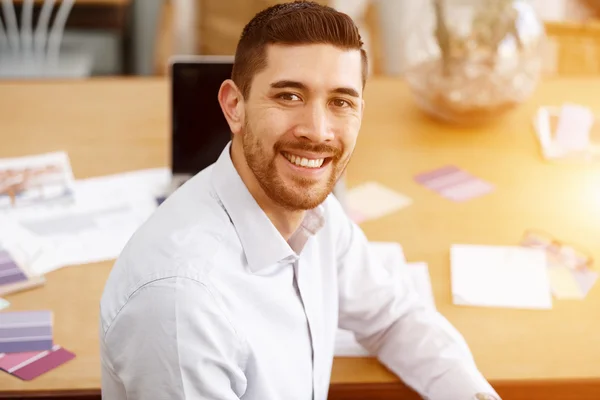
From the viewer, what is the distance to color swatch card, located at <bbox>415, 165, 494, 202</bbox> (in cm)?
180

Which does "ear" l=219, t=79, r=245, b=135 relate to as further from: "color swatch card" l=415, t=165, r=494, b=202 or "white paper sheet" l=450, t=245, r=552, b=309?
"color swatch card" l=415, t=165, r=494, b=202

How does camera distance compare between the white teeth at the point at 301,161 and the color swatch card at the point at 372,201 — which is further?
the color swatch card at the point at 372,201

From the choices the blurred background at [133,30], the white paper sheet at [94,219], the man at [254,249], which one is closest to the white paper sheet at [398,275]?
the man at [254,249]

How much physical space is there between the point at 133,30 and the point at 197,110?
Result: 228cm

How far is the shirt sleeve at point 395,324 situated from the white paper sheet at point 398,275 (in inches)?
1.0

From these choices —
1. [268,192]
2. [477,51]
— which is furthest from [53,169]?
[477,51]

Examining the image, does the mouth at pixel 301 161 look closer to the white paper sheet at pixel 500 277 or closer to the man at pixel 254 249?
the man at pixel 254 249

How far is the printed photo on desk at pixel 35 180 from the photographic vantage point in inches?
67.5

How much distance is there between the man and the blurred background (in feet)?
6.16

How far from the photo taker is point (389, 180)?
185cm

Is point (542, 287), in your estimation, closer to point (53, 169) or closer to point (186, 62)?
point (186, 62)

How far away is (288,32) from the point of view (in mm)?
1023

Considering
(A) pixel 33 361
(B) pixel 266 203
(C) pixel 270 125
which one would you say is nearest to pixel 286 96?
(C) pixel 270 125

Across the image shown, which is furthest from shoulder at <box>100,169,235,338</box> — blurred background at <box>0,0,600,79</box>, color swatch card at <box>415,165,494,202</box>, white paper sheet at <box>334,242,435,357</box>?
blurred background at <box>0,0,600,79</box>
